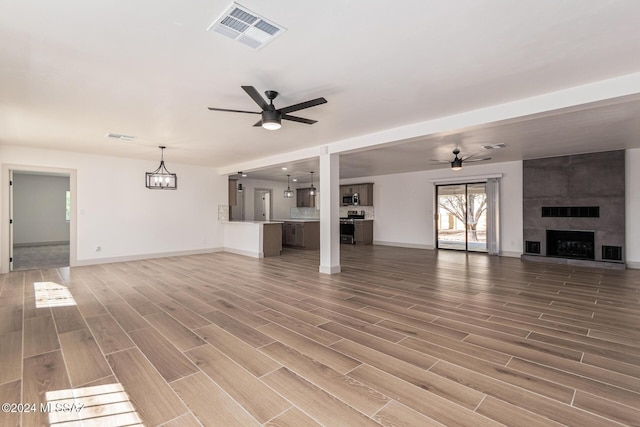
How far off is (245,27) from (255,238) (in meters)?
6.26

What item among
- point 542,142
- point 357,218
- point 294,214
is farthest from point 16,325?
point 294,214

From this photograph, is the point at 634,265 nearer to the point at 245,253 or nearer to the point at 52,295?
the point at 245,253

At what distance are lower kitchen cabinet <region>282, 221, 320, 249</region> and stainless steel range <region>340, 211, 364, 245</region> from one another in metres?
1.51

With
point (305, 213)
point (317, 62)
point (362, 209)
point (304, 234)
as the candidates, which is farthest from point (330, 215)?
point (305, 213)

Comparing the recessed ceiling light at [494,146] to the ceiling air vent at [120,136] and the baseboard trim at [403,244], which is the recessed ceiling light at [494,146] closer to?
the baseboard trim at [403,244]

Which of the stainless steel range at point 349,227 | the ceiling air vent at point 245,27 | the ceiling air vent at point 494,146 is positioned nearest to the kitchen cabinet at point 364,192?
the stainless steel range at point 349,227

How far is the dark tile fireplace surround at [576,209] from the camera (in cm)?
652

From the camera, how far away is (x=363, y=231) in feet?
35.1

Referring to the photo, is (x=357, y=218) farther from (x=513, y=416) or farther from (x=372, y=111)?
(x=513, y=416)

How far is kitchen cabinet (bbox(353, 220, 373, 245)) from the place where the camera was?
10.7 m

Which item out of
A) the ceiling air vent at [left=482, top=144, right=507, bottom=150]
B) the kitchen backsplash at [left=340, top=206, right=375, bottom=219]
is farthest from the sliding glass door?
the ceiling air vent at [left=482, top=144, right=507, bottom=150]

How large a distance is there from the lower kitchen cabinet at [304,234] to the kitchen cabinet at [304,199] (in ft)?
8.17

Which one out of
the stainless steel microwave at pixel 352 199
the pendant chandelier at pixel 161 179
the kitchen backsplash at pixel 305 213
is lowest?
the kitchen backsplash at pixel 305 213

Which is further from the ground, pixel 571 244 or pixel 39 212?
pixel 39 212
